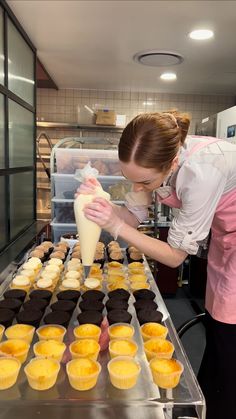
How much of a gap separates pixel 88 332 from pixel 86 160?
66.4 inches

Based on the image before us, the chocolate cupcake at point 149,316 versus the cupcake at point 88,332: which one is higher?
the chocolate cupcake at point 149,316

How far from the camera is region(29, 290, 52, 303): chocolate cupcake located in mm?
1496

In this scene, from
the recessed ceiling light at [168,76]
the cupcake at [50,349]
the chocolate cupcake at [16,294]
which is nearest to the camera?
the cupcake at [50,349]

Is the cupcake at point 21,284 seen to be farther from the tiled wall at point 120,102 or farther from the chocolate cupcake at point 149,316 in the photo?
the tiled wall at point 120,102

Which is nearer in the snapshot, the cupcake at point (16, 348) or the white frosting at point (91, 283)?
the cupcake at point (16, 348)

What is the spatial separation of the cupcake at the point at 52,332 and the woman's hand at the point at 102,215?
38 centimetres

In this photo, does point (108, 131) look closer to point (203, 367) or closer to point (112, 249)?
point (112, 249)

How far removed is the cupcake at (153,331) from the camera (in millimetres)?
1204

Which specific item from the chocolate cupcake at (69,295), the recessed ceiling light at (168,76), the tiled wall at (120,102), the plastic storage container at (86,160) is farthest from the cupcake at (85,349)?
the tiled wall at (120,102)

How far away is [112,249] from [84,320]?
3.12ft

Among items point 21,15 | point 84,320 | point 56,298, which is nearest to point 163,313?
point 84,320

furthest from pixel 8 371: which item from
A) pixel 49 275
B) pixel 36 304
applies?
pixel 49 275

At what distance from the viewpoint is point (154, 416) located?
1.14m

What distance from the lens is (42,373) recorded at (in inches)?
Answer: 38.7
